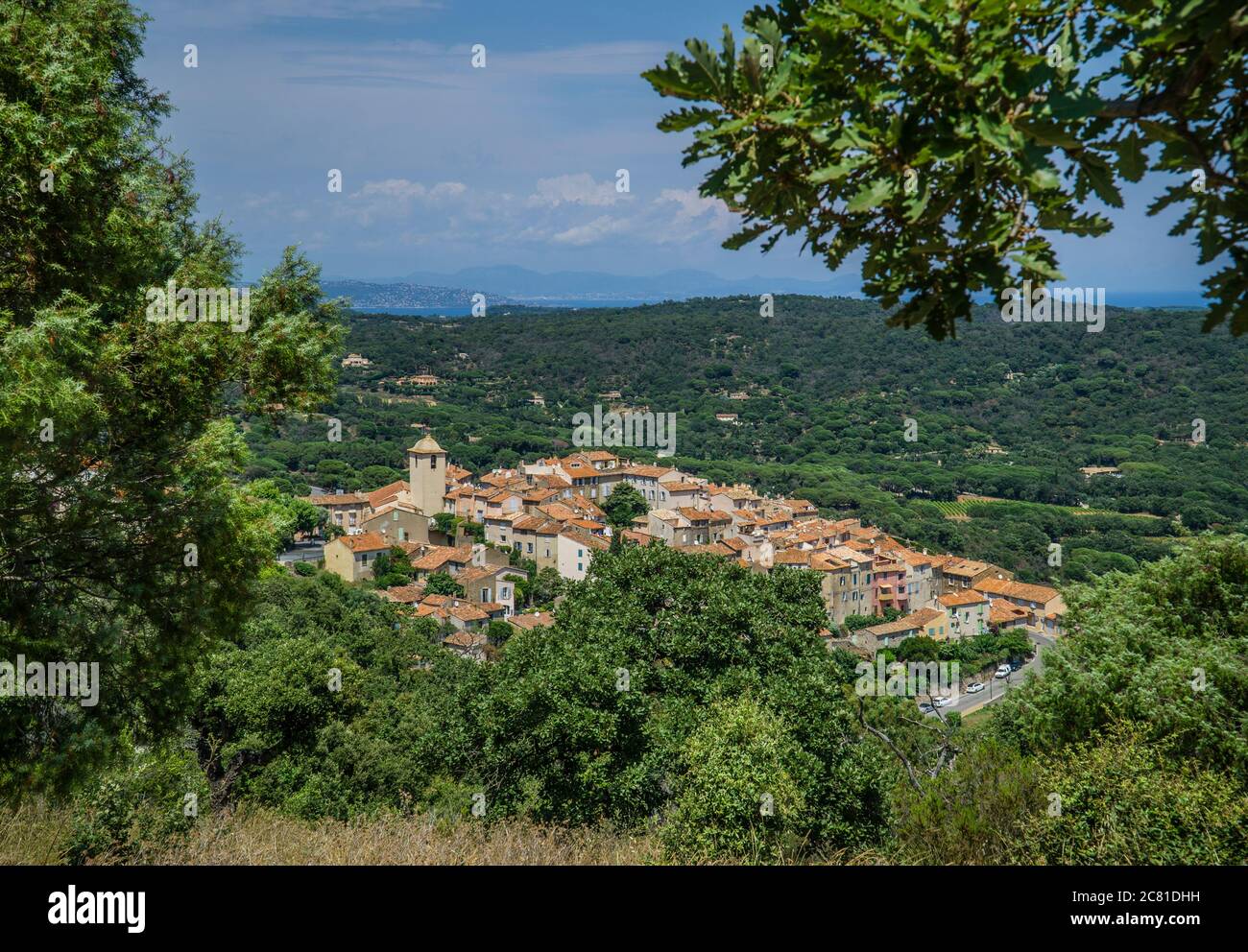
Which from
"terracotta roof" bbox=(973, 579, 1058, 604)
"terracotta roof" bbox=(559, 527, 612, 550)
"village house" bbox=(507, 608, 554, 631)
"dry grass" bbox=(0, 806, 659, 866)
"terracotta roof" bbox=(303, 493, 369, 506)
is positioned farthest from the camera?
"terracotta roof" bbox=(303, 493, 369, 506)

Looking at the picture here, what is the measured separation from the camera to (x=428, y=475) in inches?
1998

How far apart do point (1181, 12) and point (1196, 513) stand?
58995 mm

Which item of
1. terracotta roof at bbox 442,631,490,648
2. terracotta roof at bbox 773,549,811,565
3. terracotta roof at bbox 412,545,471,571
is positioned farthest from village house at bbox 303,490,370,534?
terracotta roof at bbox 773,549,811,565

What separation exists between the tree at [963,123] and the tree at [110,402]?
12.4 ft

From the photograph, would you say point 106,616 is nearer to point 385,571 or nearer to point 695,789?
point 695,789

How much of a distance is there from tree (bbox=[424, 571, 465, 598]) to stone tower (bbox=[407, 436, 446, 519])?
10.5 meters

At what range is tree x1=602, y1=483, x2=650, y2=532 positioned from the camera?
161ft

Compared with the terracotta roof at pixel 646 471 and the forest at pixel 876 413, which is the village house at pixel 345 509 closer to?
the forest at pixel 876 413

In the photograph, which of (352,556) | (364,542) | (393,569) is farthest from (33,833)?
(364,542)

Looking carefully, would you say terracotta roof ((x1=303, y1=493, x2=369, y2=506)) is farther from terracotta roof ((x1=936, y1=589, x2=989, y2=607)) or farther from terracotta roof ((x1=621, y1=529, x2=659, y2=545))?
terracotta roof ((x1=936, y1=589, x2=989, y2=607))

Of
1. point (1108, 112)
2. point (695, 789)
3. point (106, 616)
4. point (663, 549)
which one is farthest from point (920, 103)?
point (663, 549)

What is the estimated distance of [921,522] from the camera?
56344mm

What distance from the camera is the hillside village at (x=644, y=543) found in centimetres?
3869

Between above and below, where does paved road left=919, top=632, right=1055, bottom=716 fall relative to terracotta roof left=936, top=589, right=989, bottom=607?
below
